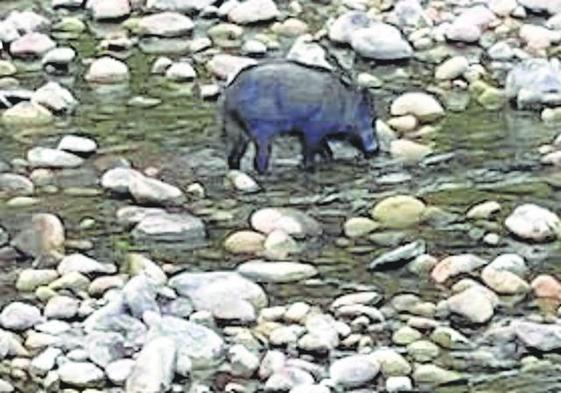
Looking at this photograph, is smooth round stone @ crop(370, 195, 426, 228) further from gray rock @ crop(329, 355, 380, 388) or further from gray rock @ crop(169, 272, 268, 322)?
gray rock @ crop(329, 355, 380, 388)

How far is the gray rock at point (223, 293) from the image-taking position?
6832mm

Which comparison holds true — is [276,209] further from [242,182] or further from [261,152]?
[261,152]

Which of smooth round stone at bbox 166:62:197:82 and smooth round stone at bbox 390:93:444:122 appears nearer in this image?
smooth round stone at bbox 390:93:444:122

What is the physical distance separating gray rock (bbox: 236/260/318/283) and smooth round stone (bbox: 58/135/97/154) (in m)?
1.54

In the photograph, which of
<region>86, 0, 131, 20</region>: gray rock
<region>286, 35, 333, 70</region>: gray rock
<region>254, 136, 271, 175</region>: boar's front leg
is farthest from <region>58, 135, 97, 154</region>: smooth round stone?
<region>86, 0, 131, 20</region>: gray rock

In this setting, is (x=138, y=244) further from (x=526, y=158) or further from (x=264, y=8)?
(x=264, y=8)

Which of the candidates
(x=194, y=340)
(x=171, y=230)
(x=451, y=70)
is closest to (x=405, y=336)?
(x=194, y=340)

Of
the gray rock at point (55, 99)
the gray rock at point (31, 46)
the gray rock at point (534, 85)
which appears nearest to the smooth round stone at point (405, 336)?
the gray rock at point (534, 85)

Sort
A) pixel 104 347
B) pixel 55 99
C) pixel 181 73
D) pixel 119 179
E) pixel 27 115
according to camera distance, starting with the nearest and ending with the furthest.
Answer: pixel 104 347, pixel 119 179, pixel 27 115, pixel 55 99, pixel 181 73

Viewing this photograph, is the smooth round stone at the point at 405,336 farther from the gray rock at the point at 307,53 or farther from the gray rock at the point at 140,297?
the gray rock at the point at 307,53

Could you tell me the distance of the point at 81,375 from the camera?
6305 millimetres

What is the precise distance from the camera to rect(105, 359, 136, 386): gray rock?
20.6ft

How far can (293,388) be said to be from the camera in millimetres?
6234

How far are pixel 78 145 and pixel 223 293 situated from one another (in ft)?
6.45
